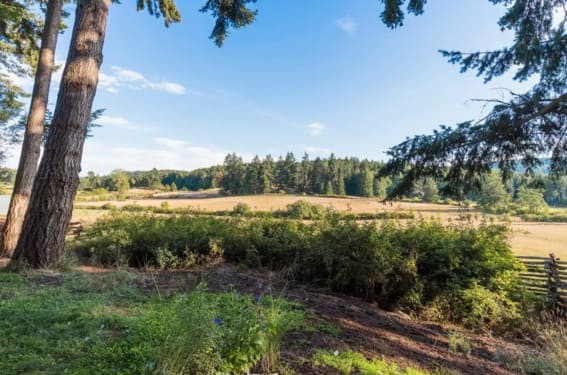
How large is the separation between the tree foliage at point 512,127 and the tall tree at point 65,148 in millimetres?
5264

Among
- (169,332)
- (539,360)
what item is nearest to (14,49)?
(169,332)

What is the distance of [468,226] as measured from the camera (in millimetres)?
5246

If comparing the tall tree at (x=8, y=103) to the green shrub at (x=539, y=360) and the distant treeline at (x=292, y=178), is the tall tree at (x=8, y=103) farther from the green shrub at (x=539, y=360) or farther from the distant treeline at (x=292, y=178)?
the distant treeline at (x=292, y=178)

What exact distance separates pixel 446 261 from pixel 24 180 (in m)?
8.25

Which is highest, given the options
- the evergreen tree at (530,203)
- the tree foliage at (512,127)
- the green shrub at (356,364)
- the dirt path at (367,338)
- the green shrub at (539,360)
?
the tree foliage at (512,127)

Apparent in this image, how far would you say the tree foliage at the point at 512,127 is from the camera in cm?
388

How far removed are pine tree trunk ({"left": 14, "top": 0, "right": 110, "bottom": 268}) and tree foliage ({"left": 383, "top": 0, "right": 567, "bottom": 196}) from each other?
5265mm

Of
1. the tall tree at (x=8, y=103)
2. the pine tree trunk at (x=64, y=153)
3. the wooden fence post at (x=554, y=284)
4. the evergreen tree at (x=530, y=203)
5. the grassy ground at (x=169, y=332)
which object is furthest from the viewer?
the tall tree at (x=8, y=103)

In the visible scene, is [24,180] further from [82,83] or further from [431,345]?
[431,345]

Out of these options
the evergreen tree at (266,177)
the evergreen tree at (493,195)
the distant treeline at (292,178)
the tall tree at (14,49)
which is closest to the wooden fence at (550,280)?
the evergreen tree at (493,195)

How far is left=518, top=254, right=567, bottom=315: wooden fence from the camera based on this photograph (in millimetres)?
5127

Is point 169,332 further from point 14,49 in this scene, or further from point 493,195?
point 14,49

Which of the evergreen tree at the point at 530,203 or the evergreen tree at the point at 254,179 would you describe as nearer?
the evergreen tree at the point at 530,203

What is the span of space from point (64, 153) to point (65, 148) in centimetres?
8
